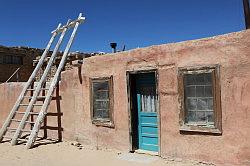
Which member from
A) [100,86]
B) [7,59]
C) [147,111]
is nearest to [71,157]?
[100,86]

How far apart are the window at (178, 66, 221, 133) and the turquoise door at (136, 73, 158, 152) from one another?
111 centimetres

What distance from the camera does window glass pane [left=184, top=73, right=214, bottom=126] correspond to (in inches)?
291

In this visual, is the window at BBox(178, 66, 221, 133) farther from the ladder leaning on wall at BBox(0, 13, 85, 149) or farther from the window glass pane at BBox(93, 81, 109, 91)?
the ladder leaning on wall at BBox(0, 13, 85, 149)

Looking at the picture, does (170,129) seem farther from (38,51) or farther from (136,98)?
(38,51)

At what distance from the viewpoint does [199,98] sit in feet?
24.7

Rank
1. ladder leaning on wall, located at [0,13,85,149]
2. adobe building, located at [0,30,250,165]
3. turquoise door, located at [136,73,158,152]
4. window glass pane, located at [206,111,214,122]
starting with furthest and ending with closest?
ladder leaning on wall, located at [0,13,85,149] < turquoise door, located at [136,73,158,152] < window glass pane, located at [206,111,214,122] < adobe building, located at [0,30,250,165]

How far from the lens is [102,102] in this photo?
32.2ft

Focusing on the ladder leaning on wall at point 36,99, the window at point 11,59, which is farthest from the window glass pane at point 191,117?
the window at point 11,59

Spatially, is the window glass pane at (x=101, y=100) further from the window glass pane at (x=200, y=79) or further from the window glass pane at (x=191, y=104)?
the window glass pane at (x=200, y=79)

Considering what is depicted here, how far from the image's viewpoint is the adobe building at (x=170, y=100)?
22.7 ft

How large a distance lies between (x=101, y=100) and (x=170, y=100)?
2.42 m

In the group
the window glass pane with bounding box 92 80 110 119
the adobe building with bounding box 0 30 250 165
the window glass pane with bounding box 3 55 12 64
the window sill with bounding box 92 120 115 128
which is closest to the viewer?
the adobe building with bounding box 0 30 250 165

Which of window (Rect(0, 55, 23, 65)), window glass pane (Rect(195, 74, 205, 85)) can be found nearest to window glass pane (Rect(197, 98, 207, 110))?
window glass pane (Rect(195, 74, 205, 85))

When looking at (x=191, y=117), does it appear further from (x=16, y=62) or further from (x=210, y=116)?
(x=16, y=62)
